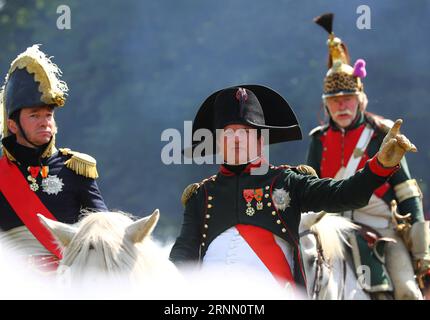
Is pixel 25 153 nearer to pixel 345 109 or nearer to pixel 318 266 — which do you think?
pixel 318 266

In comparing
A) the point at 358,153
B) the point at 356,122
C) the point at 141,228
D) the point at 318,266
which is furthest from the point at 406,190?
the point at 141,228

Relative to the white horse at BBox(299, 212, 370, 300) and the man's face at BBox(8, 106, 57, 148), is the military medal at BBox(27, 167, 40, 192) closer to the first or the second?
the man's face at BBox(8, 106, 57, 148)

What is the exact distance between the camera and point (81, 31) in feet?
54.1

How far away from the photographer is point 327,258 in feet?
17.4

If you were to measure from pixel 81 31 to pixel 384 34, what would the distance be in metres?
4.38

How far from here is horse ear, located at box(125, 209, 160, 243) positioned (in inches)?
128

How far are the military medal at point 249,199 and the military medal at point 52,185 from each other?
2.67 ft

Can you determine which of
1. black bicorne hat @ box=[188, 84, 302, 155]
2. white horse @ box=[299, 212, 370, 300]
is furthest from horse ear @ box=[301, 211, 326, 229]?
black bicorne hat @ box=[188, 84, 302, 155]

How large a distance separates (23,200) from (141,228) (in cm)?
128

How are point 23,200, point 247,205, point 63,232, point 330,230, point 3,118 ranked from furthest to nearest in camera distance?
1. point 330,230
2. point 3,118
3. point 23,200
4. point 247,205
5. point 63,232

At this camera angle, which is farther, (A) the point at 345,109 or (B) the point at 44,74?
(A) the point at 345,109

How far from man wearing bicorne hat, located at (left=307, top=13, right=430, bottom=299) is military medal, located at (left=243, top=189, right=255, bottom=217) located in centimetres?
209
